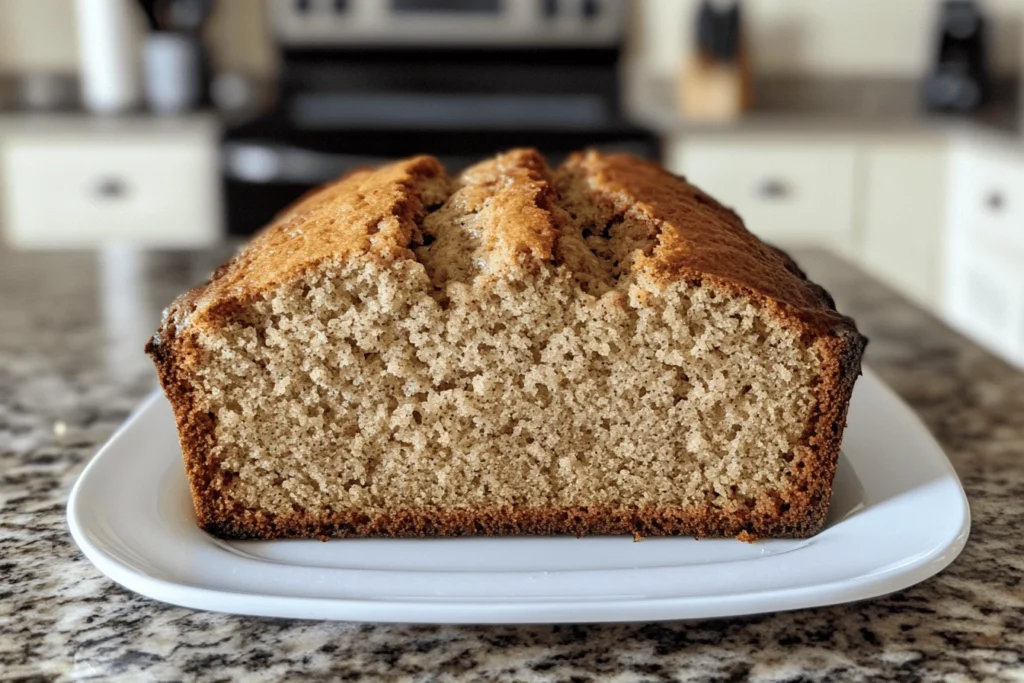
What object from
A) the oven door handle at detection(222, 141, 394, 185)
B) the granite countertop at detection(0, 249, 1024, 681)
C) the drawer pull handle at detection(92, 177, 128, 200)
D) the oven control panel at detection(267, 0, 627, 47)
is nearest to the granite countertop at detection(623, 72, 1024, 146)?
the oven control panel at detection(267, 0, 627, 47)

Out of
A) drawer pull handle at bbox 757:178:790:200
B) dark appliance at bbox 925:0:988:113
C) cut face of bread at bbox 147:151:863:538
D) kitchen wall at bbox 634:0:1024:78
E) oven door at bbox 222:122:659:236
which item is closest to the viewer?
cut face of bread at bbox 147:151:863:538

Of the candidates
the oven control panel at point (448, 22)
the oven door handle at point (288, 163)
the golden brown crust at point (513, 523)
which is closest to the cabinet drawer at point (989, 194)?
the oven control panel at point (448, 22)

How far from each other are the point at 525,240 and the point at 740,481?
273mm

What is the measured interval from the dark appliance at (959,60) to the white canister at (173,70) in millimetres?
2395

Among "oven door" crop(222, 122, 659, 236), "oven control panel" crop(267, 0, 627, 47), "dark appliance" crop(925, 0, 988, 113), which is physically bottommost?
A: "oven door" crop(222, 122, 659, 236)

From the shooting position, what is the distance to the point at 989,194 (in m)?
2.94

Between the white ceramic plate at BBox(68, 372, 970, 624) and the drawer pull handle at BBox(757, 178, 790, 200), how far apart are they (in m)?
2.22

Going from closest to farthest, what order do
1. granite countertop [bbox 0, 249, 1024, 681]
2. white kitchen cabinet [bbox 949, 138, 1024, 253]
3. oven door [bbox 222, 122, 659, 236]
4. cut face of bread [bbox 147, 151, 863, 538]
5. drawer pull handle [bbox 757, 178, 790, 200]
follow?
granite countertop [bbox 0, 249, 1024, 681] → cut face of bread [bbox 147, 151, 863, 538] → white kitchen cabinet [bbox 949, 138, 1024, 253] → oven door [bbox 222, 122, 659, 236] → drawer pull handle [bbox 757, 178, 790, 200]

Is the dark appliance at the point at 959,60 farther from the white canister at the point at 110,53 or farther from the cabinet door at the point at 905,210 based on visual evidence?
the white canister at the point at 110,53

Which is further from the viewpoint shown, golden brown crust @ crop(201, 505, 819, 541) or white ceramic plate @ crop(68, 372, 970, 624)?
golden brown crust @ crop(201, 505, 819, 541)

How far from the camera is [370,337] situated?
0.87 metres

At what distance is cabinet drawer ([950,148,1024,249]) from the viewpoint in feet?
9.14

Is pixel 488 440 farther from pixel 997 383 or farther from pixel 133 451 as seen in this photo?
pixel 997 383

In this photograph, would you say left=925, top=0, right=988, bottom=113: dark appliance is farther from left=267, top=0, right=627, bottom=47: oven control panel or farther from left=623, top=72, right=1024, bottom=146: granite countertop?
left=267, top=0, right=627, bottom=47: oven control panel
